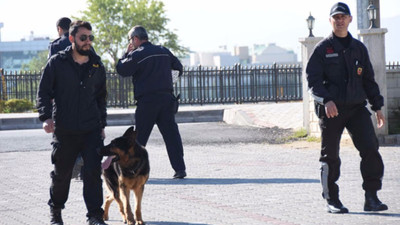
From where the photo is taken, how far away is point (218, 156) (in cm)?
1473

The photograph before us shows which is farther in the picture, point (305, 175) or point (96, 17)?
point (96, 17)

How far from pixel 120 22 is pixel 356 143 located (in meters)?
49.7

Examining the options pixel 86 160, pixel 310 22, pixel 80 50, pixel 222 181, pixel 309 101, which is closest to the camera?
pixel 80 50

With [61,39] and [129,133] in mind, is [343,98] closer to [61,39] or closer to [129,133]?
[129,133]

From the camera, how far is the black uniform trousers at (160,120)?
1146 centimetres

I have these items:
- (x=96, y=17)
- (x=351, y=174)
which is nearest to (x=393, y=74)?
(x=351, y=174)

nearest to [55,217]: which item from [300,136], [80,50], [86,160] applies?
[86,160]

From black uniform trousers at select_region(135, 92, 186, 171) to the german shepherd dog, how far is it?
3200 millimetres

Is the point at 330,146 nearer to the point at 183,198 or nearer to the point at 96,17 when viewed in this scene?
the point at 183,198

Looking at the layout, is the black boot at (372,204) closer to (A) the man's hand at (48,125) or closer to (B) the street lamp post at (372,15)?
(A) the man's hand at (48,125)

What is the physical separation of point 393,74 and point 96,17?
4181cm

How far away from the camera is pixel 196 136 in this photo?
1895 centimetres

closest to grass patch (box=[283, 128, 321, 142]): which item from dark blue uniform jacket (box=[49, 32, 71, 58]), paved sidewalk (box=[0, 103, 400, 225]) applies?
paved sidewalk (box=[0, 103, 400, 225])

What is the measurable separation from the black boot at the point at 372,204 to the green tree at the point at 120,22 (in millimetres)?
47633
